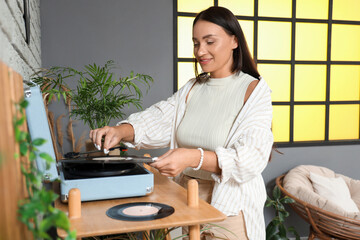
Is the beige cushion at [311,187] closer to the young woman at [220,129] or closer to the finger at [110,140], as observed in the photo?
the young woman at [220,129]

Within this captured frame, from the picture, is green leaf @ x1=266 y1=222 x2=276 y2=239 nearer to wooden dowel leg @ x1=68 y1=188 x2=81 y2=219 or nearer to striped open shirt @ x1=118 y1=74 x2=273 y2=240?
striped open shirt @ x1=118 y1=74 x2=273 y2=240

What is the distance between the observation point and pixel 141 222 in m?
0.86

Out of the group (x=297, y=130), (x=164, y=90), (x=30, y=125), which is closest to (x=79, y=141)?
(x=164, y=90)

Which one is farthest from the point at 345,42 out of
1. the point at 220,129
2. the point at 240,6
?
the point at 220,129

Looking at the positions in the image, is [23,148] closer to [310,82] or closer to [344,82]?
[310,82]

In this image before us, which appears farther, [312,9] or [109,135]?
[312,9]

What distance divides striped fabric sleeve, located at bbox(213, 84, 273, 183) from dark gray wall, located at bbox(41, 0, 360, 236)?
1674 mm

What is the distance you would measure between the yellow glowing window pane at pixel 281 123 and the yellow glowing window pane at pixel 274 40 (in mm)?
500

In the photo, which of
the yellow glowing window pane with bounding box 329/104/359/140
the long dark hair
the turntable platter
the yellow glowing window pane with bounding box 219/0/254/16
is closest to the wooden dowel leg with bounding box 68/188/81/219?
the turntable platter

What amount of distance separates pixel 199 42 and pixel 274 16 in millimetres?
1961

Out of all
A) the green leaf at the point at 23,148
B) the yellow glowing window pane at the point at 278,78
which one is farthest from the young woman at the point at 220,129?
the yellow glowing window pane at the point at 278,78

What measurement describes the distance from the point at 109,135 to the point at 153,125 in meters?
0.30

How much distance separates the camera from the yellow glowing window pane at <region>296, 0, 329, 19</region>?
3213 mm

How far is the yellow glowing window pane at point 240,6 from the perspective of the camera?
305 cm
